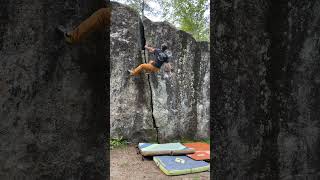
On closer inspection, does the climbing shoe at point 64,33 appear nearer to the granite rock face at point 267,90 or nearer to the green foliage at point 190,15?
the granite rock face at point 267,90

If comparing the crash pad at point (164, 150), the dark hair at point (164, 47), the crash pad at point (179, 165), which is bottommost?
the crash pad at point (179, 165)

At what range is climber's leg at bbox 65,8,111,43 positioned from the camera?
1331 millimetres

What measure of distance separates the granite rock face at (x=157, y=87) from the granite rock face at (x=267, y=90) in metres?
6.77

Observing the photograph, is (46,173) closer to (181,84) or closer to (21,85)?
(21,85)

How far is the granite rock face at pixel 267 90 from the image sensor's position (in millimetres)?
1343

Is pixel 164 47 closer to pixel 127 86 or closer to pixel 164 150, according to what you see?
pixel 127 86

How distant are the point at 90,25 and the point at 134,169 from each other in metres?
5.38

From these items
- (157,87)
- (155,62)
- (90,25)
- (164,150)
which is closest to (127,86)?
(157,87)

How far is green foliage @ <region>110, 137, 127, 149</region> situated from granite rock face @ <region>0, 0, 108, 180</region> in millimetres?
6352

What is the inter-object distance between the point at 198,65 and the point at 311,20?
7689mm

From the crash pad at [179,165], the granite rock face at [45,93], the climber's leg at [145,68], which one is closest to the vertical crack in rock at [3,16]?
the granite rock face at [45,93]

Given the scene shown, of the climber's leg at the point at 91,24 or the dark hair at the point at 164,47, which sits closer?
the climber's leg at the point at 91,24

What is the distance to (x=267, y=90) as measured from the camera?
137cm

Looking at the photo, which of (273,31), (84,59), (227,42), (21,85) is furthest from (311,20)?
(21,85)
